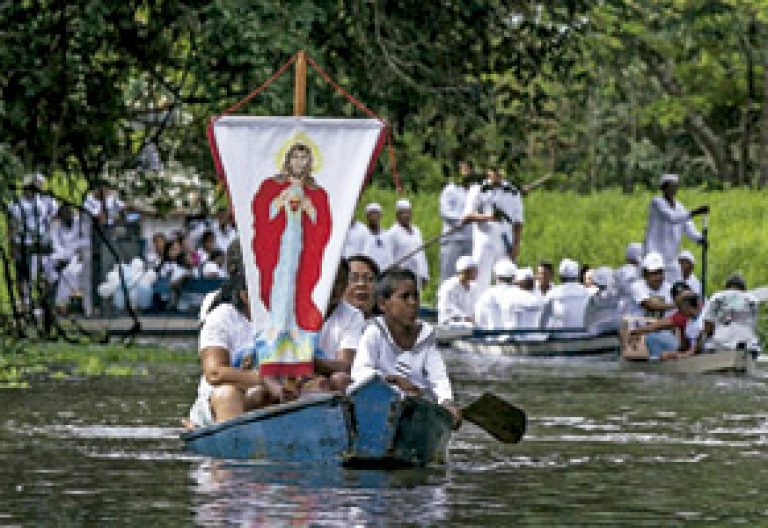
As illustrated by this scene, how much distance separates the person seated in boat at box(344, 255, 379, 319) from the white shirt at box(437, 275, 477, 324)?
53.5 ft

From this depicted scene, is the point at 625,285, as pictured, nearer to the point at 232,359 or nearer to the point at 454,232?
the point at 454,232

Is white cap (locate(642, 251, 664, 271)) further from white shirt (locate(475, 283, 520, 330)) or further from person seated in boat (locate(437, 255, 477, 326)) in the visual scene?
person seated in boat (locate(437, 255, 477, 326))

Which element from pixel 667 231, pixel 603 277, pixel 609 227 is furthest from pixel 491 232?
pixel 609 227

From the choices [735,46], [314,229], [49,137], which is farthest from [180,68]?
[735,46]

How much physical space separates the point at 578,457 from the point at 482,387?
7.62 meters

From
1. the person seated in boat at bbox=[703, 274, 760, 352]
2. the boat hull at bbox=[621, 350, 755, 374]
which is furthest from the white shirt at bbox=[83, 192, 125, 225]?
the boat hull at bbox=[621, 350, 755, 374]

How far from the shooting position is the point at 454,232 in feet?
115

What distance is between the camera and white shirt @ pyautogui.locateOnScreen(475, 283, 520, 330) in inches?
1266

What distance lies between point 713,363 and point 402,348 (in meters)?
11.3

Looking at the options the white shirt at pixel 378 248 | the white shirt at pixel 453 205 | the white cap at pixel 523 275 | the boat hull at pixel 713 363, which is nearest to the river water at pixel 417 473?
the boat hull at pixel 713 363

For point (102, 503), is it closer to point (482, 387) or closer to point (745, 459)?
point (745, 459)

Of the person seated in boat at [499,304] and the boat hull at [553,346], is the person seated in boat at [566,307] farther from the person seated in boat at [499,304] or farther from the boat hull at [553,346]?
the boat hull at [553,346]

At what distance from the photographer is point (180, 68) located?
2548cm

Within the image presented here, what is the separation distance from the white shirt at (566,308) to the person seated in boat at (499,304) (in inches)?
16.8
